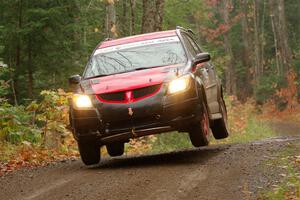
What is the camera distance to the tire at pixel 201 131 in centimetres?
941

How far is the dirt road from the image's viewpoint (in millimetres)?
7035

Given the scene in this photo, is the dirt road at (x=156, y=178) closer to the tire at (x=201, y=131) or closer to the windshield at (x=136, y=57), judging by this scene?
the tire at (x=201, y=131)

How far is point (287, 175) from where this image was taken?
7578 mm

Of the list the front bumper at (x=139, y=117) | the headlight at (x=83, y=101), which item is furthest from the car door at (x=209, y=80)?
the headlight at (x=83, y=101)

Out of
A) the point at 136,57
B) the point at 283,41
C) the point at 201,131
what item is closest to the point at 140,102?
the point at 201,131

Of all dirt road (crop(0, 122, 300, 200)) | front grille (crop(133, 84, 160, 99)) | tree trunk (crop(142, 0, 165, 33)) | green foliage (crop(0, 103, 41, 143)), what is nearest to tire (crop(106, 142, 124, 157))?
dirt road (crop(0, 122, 300, 200))

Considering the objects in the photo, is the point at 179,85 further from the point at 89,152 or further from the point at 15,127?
the point at 15,127

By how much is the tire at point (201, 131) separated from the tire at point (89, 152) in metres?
1.48

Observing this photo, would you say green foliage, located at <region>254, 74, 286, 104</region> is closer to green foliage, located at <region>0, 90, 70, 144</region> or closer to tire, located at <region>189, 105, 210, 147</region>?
green foliage, located at <region>0, 90, 70, 144</region>

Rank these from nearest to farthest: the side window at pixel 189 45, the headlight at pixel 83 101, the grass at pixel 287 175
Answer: the grass at pixel 287 175, the headlight at pixel 83 101, the side window at pixel 189 45

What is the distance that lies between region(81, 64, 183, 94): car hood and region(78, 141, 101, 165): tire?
850 mm

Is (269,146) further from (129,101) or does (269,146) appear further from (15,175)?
(15,175)

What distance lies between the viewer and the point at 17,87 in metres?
18.9

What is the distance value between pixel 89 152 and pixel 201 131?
1757 mm
